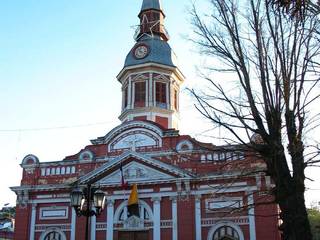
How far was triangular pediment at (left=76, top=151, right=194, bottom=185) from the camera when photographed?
27344 millimetres

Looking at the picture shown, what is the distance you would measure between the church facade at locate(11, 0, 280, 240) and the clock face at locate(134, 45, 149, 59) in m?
0.77

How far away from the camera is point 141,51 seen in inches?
1329

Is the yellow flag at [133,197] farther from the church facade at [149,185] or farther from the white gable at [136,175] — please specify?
the white gable at [136,175]

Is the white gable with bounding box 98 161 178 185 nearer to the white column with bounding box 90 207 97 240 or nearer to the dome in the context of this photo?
the white column with bounding box 90 207 97 240

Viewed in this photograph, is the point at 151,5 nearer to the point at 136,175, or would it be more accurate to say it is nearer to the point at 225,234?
the point at 136,175

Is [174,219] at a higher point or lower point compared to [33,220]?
lower

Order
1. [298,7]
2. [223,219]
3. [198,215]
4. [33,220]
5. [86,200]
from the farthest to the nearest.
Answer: [33,220] < [198,215] < [223,219] < [86,200] < [298,7]

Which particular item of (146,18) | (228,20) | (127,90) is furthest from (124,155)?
(228,20)

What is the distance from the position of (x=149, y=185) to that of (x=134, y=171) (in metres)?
1.31

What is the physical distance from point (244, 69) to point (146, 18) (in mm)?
24669

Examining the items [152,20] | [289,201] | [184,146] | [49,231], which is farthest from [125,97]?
[289,201]

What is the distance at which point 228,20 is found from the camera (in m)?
13.9

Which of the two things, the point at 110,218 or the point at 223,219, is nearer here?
the point at 223,219

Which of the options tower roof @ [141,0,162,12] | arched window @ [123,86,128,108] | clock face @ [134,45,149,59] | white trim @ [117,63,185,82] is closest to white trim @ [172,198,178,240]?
arched window @ [123,86,128,108]
